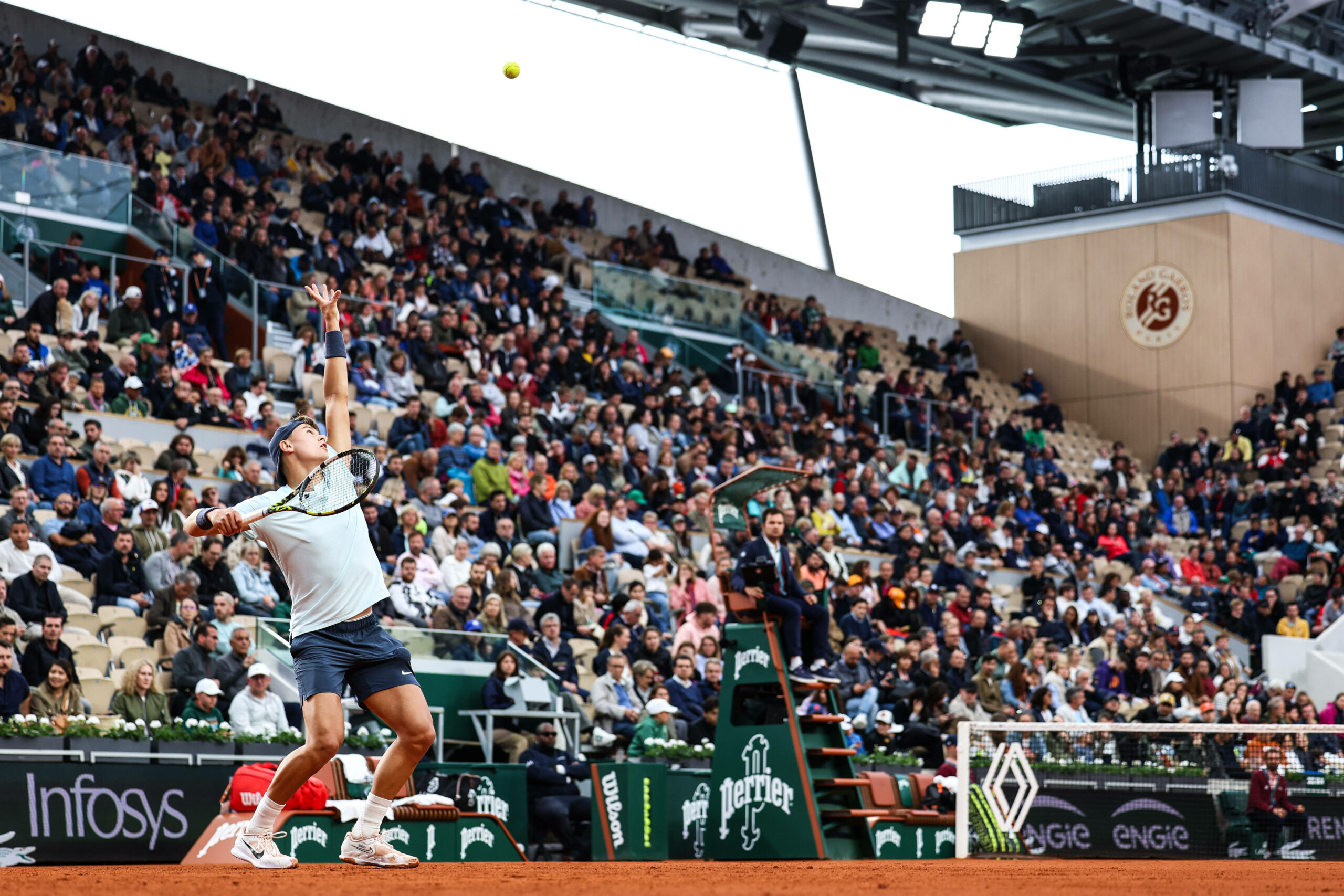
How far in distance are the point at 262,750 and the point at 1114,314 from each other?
25.3 m

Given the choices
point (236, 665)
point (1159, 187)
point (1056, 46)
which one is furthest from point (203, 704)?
point (1159, 187)

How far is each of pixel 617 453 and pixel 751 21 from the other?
43.1 ft

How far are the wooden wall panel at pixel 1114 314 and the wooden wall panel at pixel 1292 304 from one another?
2410 millimetres

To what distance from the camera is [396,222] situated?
24797mm

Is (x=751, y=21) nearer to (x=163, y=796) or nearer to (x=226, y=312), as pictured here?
(x=226, y=312)

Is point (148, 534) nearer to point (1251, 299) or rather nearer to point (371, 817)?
point (371, 817)

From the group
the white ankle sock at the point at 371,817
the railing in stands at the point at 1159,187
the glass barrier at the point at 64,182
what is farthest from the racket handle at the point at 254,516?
the railing in stands at the point at 1159,187

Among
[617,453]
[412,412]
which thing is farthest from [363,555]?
[617,453]

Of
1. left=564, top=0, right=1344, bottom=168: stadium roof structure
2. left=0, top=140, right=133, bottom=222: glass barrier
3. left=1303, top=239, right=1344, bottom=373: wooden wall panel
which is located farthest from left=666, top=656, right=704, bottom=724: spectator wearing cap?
left=1303, top=239, right=1344, bottom=373: wooden wall panel

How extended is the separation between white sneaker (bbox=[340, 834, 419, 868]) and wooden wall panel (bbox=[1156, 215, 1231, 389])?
89.4 ft

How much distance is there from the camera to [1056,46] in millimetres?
31969

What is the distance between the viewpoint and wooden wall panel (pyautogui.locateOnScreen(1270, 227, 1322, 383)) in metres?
33.1

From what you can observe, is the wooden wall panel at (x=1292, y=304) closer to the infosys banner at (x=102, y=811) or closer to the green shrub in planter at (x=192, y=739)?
the green shrub in planter at (x=192, y=739)

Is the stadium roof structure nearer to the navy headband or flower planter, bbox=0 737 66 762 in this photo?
flower planter, bbox=0 737 66 762
